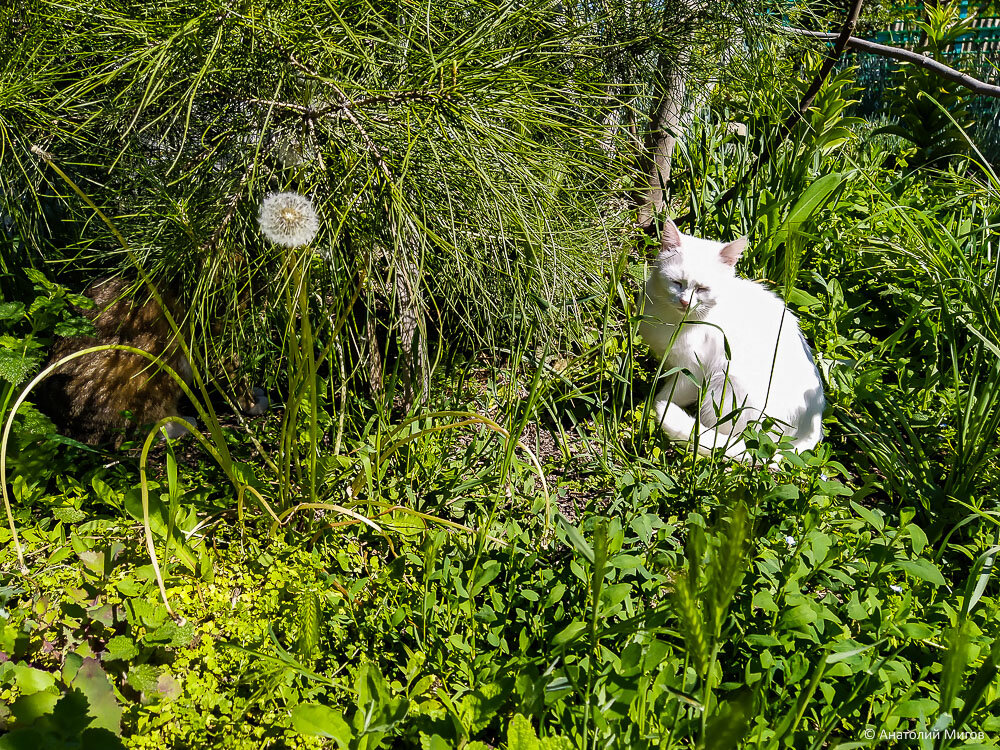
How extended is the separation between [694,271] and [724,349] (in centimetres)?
26

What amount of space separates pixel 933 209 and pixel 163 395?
10.9 feet

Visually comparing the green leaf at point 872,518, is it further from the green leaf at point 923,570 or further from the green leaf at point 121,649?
the green leaf at point 121,649

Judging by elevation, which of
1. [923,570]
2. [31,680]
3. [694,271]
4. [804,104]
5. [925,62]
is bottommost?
[31,680]

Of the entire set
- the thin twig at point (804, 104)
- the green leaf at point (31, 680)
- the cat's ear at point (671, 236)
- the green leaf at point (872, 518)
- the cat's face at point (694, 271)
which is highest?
the thin twig at point (804, 104)

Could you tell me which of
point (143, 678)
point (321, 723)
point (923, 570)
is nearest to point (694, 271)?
point (923, 570)

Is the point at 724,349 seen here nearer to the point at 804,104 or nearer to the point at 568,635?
the point at 568,635

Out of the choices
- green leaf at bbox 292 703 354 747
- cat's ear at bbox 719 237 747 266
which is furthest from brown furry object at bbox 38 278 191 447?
cat's ear at bbox 719 237 747 266

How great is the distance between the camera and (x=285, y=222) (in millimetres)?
1314

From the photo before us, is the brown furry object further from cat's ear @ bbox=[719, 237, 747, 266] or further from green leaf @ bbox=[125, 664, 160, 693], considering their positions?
cat's ear @ bbox=[719, 237, 747, 266]

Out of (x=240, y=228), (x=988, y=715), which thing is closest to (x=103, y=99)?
(x=240, y=228)

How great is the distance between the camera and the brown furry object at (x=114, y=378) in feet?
6.78

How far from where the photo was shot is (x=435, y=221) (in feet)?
5.98

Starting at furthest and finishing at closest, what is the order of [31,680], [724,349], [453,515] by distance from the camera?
[724,349] < [453,515] < [31,680]

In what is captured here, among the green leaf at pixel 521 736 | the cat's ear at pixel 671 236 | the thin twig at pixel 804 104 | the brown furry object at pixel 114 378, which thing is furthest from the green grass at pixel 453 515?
the thin twig at pixel 804 104
